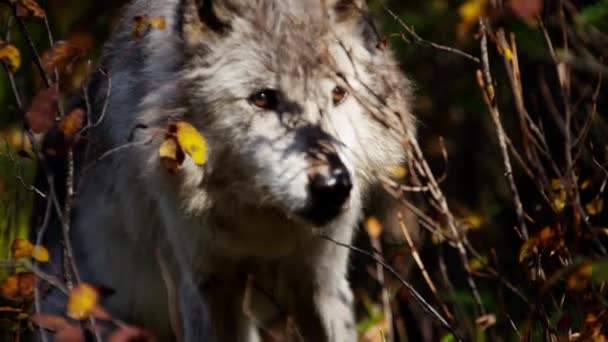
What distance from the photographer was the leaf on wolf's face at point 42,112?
3.54m

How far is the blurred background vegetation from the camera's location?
373 centimetres

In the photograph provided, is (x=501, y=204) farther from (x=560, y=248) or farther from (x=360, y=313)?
(x=560, y=248)

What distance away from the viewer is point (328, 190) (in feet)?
12.2

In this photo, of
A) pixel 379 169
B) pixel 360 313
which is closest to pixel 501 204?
pixel 360 313

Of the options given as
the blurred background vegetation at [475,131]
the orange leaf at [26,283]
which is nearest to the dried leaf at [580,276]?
the blurred background vegetation at [475,131]

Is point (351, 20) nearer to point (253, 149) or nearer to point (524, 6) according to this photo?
point (253, 149)

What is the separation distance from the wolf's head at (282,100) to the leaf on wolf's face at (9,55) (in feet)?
2.27

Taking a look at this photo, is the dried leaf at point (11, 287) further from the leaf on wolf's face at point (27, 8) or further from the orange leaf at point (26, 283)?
the leaf on wolf's face at point (27, 8)

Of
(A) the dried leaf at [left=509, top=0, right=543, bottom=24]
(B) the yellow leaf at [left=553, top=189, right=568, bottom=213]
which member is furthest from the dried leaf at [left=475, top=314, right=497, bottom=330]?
(A) the dried leaf at [left=509, top=0, right=543, bottom=24]

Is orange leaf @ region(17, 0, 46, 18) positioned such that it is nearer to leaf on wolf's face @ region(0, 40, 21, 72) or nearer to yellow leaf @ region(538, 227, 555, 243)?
leaf on wolf's face @ region(0, 40, 21, 72)

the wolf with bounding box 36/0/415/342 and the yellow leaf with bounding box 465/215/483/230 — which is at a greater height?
the wolf with bounding box 36/0/415/342

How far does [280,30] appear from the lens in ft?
13.9

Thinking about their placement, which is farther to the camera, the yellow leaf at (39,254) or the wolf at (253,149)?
the wolf at (253,149)

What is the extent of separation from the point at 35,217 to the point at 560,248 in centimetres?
299
